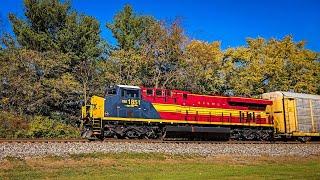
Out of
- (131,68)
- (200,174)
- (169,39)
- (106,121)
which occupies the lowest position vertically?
(200,174)

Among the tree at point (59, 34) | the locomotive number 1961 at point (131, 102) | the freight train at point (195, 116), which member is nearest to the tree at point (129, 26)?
the tree at point (59, 34)

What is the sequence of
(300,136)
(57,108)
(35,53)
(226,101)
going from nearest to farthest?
(226,101) → (300,136) → (35,53) → (57,108)

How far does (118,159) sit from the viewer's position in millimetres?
18141

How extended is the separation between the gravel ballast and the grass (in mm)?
687

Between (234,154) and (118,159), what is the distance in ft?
24.2

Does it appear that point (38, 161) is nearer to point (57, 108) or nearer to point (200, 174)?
point (200, 174)

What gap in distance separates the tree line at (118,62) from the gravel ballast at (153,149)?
13212 millimetres

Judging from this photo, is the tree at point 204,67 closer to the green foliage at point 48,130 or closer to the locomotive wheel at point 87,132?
the green foliage at point 48,130

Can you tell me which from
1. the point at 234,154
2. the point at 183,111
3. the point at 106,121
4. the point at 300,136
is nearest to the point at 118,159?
the point at 106,121

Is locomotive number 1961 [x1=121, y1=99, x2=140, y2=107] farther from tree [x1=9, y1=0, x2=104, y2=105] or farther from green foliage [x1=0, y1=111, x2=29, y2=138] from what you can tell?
tree [x1=9, y1=0, x2=104, y2=105]

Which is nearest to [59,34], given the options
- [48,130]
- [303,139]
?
[48,130]

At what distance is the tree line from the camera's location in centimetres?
3344

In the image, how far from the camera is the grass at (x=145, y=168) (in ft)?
48.3

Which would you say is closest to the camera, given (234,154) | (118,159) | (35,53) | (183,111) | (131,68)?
(118,159)
